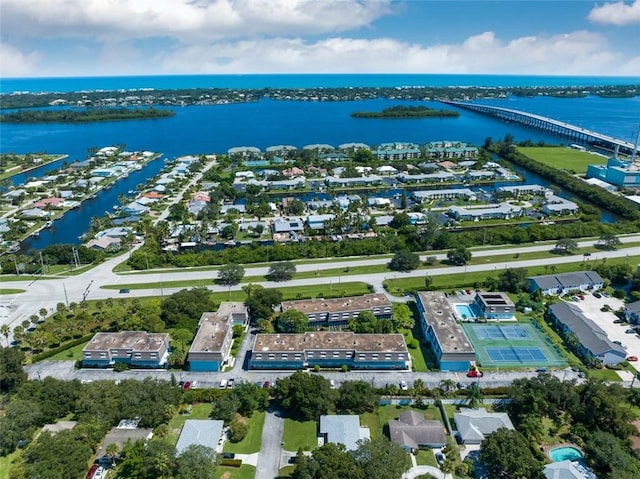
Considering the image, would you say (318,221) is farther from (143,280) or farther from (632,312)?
(632,312)

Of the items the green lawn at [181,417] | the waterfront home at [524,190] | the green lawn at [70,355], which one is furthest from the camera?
the waterfront home at [524,190]

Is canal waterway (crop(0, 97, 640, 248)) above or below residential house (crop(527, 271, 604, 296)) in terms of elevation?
above

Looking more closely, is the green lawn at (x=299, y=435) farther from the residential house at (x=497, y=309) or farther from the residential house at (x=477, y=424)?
the residential house at (x=497, y=309)

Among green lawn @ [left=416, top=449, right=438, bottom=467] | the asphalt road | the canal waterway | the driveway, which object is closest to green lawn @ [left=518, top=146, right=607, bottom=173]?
the canal waterway

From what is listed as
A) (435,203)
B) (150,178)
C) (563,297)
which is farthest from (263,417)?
(150,178)

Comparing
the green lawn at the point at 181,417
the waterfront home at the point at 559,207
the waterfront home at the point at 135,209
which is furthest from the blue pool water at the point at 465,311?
the waterfront home at the point at 135,209

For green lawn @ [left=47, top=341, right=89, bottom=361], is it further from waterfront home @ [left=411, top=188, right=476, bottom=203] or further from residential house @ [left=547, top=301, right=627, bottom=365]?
waterfront home @ [left=411, top=188, right=476, bottom=203]
